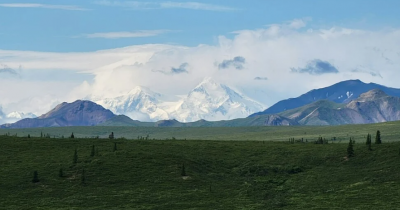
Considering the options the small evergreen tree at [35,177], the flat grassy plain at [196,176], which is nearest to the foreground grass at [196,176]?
the flat grassy plain at [196,176]

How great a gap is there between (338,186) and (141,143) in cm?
5208

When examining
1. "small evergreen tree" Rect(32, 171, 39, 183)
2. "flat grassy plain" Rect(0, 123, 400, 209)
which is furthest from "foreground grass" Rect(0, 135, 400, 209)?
"small evergreen tree" Rect(32, 171, 39, 183)

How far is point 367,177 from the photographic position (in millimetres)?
115250

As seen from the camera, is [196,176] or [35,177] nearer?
[35,177]

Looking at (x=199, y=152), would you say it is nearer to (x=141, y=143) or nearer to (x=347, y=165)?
(x=141, y=143)

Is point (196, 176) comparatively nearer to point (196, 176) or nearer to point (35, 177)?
point (196, 176)

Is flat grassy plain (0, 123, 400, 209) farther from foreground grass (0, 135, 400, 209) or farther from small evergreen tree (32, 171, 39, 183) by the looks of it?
small evergreen tree (32, 171, 39, 183)

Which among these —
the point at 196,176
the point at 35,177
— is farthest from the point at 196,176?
the point at 35,177

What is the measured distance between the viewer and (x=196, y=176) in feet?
400

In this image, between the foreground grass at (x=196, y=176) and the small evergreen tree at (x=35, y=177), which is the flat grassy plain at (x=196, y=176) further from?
the small evergreen tree at (x=35, y=177)

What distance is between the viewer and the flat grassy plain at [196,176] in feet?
344

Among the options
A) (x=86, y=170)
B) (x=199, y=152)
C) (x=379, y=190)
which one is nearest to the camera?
(x=379, y=190)

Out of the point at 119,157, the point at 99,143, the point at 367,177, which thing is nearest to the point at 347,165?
the point at 367,177

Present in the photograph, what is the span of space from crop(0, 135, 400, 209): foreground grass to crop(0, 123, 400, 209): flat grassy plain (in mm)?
149
